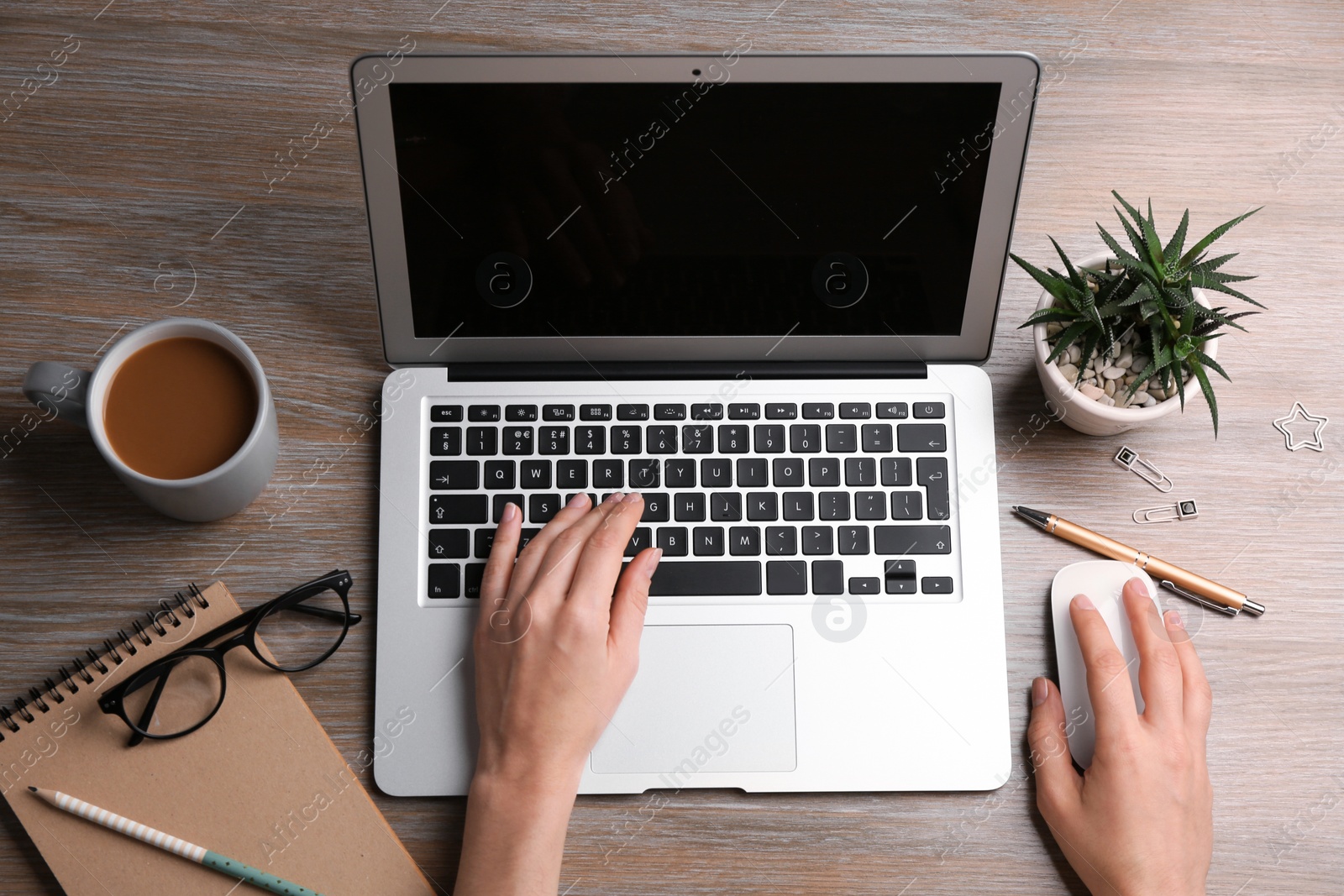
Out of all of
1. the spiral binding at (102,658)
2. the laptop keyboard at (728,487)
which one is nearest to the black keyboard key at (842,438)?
the laptop keyboard at (728,487)

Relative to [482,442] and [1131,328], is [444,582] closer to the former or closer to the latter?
[482,442]

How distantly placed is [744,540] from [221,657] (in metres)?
0.48

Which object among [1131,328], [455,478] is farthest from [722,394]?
[1131,328]

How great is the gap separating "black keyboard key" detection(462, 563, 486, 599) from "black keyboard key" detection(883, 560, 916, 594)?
36 cm

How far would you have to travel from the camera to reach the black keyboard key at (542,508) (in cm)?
85

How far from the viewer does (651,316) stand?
84 centimetres

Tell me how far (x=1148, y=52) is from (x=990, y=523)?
558 millimetres

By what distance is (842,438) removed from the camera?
86cm

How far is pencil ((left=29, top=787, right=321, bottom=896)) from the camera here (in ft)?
2.50

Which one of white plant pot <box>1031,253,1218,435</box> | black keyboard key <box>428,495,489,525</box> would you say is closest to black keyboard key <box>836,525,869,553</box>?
white plant pot <box>1031,253,1218,435</box>

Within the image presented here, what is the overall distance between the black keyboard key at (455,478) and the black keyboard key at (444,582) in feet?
0.24

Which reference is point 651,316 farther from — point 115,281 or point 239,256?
point 115,281

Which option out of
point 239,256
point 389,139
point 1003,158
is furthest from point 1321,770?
point 239,256

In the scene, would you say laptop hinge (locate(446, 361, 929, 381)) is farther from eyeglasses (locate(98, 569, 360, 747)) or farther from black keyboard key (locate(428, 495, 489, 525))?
eyeglasses (locate(98, 569, 360, 747))
